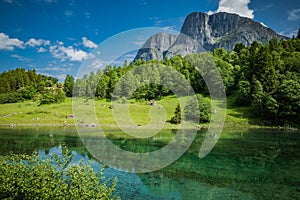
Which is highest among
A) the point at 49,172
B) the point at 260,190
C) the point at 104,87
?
the point at 104,87

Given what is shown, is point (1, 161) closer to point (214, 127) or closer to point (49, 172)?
point (49, 172)

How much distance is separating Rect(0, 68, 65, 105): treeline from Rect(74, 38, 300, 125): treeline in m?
11.6

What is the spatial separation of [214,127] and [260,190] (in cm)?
4603

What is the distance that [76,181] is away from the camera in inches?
428

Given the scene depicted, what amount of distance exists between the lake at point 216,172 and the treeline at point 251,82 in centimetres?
2489

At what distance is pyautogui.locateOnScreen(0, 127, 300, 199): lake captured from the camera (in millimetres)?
20281

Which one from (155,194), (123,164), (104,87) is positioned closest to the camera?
(155,194)

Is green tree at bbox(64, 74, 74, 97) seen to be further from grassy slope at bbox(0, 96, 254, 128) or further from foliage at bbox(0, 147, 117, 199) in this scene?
foliage at bbox(0, 147, 117, 199)

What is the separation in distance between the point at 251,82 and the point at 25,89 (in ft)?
296

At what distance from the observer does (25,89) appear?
10662 centimetres

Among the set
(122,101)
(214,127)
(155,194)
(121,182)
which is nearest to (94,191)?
(155,194)

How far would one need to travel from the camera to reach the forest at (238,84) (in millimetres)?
67750

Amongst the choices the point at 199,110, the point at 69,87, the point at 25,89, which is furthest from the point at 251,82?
the point at 25,89

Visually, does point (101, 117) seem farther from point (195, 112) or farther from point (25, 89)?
point (25, 89)
